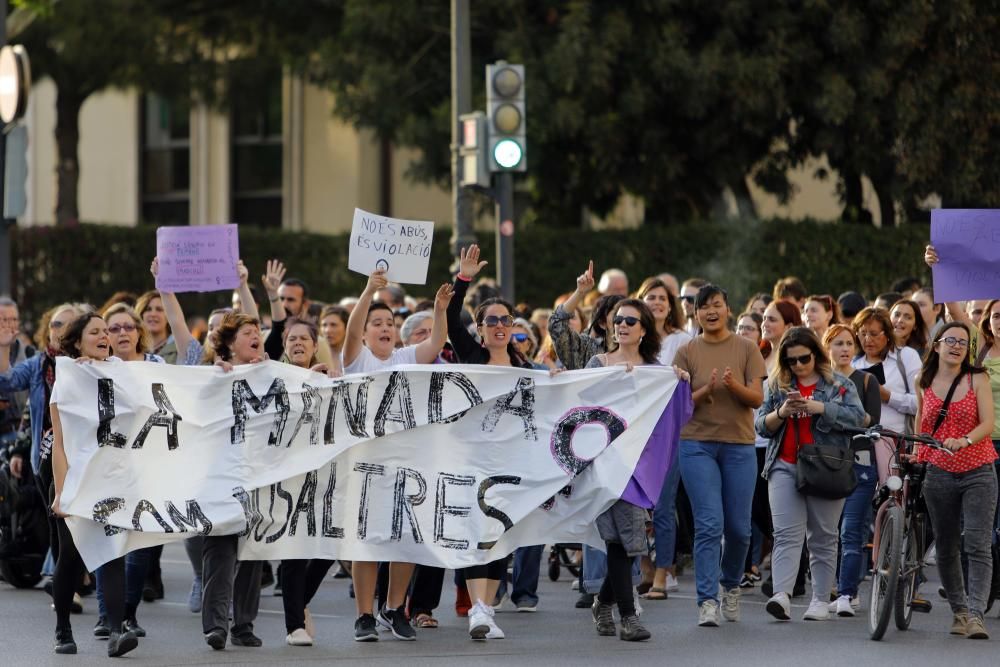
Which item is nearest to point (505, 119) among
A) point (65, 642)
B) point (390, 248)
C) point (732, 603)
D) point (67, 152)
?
point (390, 248)

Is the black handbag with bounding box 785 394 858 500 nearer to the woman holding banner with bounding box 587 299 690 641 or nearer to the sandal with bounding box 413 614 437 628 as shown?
the woman holding banner with bounding box 587 299 690 641

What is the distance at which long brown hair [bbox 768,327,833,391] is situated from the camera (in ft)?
35.0

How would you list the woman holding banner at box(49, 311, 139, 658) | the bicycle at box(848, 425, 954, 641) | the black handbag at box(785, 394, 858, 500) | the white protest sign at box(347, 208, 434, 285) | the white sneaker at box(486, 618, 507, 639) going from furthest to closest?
1. the white protest sign at box(347, 208, 434, 285)
2. the black handbag at box(785, 394, 858, 500)
3. the white sneaker at box(486, 618, 507, 639)
4. the bicycle at box(848, 425, 954, 641)
5. the woman holding banner at box(49, 311, 139, 658)

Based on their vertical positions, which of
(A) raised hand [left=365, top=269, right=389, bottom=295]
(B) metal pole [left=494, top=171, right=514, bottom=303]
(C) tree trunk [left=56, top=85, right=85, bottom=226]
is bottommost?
(A) raised hand [left=365, top=269, right=389, bottom=295]

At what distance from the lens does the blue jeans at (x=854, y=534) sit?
36.4 feet

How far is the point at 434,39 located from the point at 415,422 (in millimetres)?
14792

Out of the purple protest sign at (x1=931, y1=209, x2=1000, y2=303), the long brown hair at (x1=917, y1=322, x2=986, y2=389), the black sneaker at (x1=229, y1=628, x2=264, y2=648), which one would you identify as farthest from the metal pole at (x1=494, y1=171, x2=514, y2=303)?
the black sneaker at (x1=229, y1=628, x2=264, y2=648)

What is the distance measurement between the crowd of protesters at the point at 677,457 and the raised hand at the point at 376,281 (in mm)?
126

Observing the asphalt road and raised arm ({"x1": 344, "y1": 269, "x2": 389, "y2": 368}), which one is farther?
raised arm ({"x1": 344, "y1": 269, "x2": 389, "y2": 368})

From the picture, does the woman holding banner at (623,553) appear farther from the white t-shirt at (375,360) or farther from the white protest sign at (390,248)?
the white protest sign at (390,248)

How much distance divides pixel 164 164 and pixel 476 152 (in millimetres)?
22841

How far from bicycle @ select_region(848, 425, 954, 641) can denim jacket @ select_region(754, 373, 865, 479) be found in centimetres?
21

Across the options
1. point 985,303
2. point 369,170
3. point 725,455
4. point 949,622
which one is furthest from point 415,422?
point 369,170

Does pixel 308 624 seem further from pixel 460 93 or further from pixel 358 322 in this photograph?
pixel 460 93
